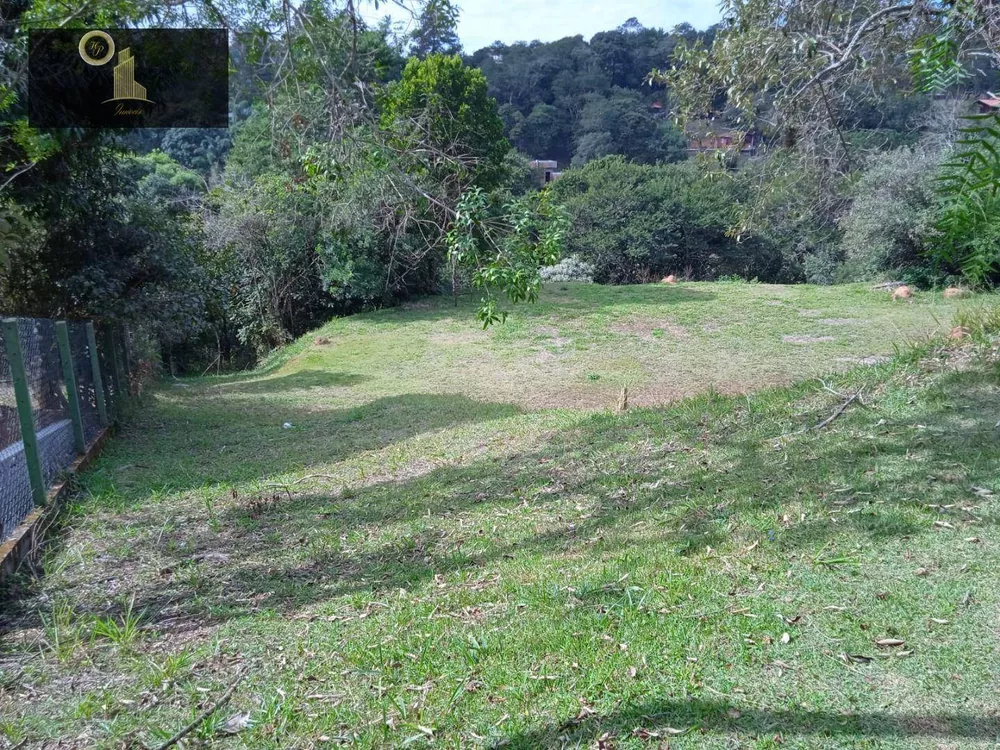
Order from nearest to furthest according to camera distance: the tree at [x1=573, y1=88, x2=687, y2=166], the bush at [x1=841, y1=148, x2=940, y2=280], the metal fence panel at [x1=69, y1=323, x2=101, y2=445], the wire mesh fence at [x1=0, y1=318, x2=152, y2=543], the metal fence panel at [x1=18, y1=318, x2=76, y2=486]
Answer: the wire mesh fence at [x1=0, y1=318, x2=152, y2=543] → the metal fence panel at [x1=18, y1=318, x2=76, y2=486] → the metal fence panel at [x1=69, y1=323, x2=101, y2=445] → the bush at [x1=841, y1=148, x2=940, y2=280] → the tree at [x1=573, y1=88, x2=687, y2=166]

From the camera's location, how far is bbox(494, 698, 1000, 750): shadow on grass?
2225mm

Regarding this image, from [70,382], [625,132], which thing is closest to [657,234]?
[625,132]

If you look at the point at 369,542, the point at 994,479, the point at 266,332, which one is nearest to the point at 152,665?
the point at 369,542

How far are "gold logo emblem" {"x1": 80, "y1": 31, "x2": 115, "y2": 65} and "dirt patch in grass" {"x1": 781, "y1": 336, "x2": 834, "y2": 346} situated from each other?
12847 mm

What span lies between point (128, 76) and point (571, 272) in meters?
20.2

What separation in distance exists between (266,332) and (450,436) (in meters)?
14.3

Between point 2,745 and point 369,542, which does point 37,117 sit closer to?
point 369,542

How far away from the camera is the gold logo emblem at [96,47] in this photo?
668 cm

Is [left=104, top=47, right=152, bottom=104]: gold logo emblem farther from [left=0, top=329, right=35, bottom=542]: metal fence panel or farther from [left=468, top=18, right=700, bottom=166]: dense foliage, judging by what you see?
[left=468, top=18, right=700, bottom=166]: dense foliage

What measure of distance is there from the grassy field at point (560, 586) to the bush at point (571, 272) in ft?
62.9

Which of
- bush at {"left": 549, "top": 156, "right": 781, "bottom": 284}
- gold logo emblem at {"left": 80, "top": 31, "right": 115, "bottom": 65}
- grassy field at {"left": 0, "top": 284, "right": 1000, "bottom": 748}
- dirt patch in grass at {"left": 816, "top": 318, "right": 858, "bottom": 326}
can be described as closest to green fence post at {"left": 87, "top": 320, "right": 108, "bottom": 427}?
grassy field at {"left": 0, "top": 284, "right": 1000, "bottom": 748}

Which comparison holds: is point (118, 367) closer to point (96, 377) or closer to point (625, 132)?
point (96, 377)

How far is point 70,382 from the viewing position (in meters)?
6.86

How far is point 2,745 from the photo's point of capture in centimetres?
249
